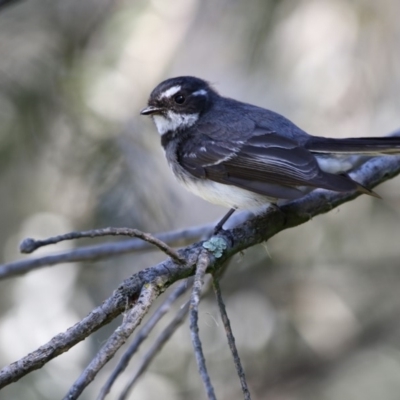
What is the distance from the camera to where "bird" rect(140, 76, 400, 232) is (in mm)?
3352

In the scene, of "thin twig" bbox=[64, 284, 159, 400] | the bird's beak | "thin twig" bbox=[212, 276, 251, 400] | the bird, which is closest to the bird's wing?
the bird

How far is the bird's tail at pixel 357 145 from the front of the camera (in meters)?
3.15

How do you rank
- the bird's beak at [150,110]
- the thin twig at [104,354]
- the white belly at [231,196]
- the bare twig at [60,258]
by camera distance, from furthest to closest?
the bird's beak at [150,110] < the white belly at [231,196] < the bare twig at [60,258] < the thin twig at [104,354]

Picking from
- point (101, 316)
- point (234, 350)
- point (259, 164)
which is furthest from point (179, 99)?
point (234, 350)

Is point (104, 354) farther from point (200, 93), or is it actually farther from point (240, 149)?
point (200, 93)

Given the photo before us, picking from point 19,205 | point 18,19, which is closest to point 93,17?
point 18,19

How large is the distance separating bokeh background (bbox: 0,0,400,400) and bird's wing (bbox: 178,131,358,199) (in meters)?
0.56

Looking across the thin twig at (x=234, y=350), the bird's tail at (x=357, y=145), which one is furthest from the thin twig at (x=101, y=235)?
the bird's tail at (x=357, y=145)

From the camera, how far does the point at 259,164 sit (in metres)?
3.68

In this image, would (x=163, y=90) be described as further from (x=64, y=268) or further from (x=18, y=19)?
(x=64, y=268)

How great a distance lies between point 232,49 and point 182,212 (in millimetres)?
1279

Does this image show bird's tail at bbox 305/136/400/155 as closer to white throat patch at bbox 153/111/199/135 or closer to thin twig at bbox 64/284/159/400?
white throat patch at bbox 153/111/199/135

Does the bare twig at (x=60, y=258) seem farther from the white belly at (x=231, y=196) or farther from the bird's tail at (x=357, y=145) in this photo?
the bird's tail at (x=357, y=145)

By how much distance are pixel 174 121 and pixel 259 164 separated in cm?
77
